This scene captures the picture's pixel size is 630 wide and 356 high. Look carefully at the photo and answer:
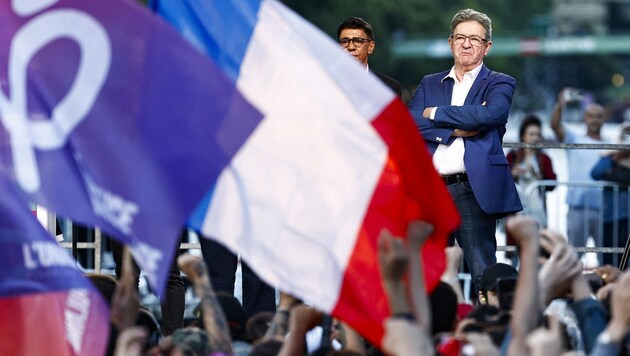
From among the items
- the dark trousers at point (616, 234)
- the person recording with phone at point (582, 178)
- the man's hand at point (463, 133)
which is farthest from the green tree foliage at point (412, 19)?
the man's hand at point (463, 133)

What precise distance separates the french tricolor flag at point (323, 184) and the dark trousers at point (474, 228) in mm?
2585

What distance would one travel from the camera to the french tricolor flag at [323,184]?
22.6 ft

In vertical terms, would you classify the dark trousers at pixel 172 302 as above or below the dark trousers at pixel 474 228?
below

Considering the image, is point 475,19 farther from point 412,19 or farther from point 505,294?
point 412,19

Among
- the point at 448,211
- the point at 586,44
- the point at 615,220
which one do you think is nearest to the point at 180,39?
the point at 448,211

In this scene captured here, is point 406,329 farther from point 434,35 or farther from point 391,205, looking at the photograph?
point 434,35

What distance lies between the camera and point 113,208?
675 cm

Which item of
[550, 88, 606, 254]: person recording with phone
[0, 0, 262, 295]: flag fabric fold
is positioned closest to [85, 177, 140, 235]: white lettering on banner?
[0, 0, 262, 295]: flag fabric fold

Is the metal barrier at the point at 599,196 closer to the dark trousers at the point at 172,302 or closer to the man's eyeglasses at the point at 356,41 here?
the man's eyeglasses at the point at 356,41

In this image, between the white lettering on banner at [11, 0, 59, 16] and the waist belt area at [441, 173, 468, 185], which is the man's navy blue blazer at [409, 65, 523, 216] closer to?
the waist belt area at [441, 173, 468, 185]

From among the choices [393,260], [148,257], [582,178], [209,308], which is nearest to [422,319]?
[393,260]

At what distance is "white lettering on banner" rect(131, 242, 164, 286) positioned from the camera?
21.5ft

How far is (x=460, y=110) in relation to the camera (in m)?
9.77

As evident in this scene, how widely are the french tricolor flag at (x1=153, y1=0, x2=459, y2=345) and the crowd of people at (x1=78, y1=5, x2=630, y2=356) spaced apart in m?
0.13
